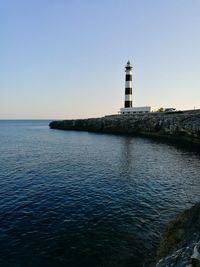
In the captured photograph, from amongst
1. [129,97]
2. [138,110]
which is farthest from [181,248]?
[138,110]

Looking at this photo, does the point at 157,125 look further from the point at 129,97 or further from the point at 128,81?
the point at 128,81

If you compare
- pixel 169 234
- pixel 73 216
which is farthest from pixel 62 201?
pixel 169 234

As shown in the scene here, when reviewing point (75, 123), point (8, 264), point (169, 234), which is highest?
point (75, 123)

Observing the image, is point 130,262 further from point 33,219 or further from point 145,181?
point 145,181

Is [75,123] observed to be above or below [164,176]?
above

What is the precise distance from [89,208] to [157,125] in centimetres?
6190

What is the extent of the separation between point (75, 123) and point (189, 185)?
98.4 metres

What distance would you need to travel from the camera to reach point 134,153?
164 ft

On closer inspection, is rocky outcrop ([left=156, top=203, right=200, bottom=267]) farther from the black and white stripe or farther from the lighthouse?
the lighthouse

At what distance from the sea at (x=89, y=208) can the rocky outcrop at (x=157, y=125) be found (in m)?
26.0

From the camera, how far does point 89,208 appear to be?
21906mm

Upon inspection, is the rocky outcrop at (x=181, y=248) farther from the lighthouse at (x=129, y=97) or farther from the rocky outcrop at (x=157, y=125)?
the lighthouse at (x=129, y=97)

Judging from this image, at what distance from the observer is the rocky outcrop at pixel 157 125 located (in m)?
65.7

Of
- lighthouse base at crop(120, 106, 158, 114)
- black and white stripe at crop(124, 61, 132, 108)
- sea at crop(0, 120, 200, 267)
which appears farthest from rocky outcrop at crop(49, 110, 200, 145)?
sea at crop(0, 120, 200, 267)
